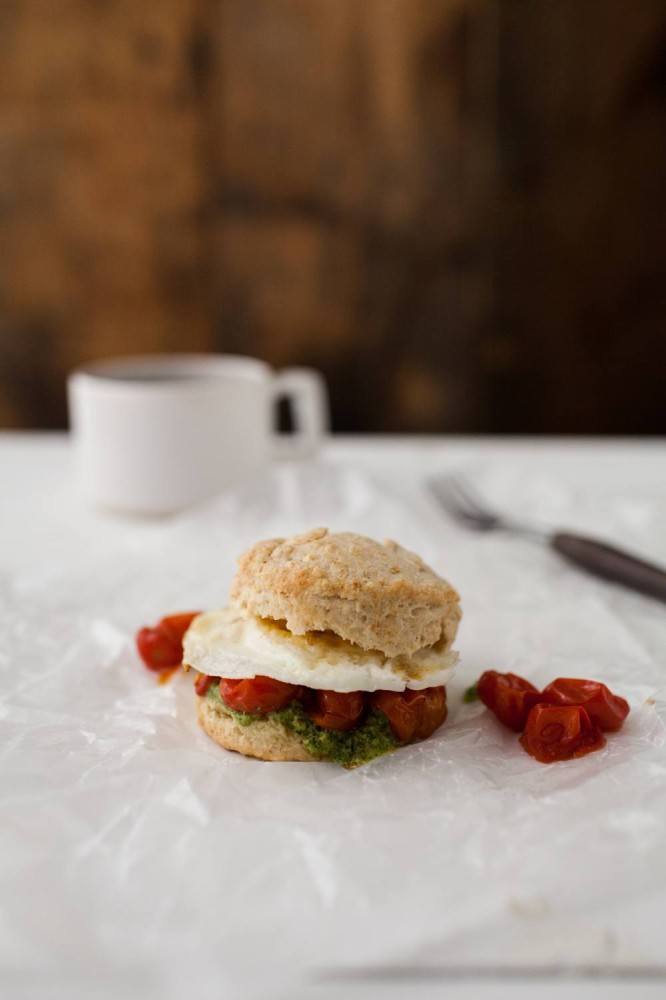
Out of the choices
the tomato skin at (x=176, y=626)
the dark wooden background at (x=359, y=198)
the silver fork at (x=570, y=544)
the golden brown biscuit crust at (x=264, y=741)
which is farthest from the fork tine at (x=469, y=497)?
the dark wooden background at (x=359, y=198)

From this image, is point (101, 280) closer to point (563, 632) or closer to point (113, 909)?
point (563, 632)

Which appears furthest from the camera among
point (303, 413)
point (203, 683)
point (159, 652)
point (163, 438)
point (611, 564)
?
point (303, 413)

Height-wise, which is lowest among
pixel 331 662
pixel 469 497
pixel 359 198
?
pixel 469 497

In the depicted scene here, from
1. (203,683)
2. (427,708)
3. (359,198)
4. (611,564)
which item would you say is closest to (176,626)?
(203,683)

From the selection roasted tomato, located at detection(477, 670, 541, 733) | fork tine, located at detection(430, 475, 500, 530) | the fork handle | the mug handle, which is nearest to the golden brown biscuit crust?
roasted tomato, located at detection(477, 670, 541, 733)

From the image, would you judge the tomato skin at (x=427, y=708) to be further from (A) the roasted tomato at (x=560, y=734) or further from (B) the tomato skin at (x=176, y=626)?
(B) the tomato skin at (x=176, y=626)

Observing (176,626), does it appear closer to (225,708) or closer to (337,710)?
(225,708)
